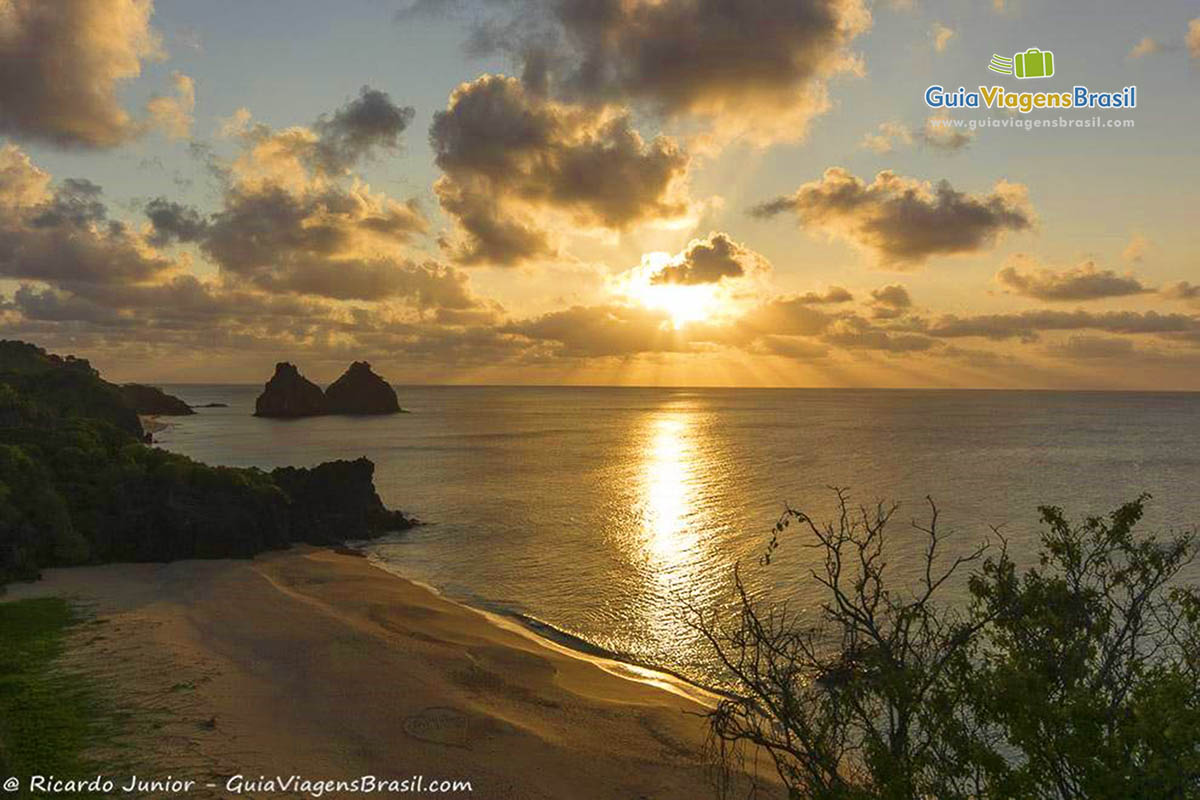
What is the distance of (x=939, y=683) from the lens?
525 inches

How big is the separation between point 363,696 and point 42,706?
10.5 m

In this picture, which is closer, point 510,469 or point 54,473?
point 54,473

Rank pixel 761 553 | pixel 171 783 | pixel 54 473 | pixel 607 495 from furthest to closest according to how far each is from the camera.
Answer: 1. pixel 607 495
2. pixel 761 553
3. pixel 54 473
4. pixel 171 783

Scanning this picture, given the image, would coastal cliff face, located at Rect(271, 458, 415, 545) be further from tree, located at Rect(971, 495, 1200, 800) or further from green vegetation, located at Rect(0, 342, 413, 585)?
tree, located at Rect(971, 495, 1200, 800)

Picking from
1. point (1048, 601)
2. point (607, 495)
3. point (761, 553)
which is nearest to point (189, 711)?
point (1048, 601)

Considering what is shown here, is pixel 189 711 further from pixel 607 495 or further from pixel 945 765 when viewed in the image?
pixel 607 495

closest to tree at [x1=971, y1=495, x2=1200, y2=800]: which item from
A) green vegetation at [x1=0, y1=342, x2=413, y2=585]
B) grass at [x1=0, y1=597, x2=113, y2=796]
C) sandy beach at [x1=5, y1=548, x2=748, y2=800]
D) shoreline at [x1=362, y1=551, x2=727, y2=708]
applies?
sandy beach at [x1=5, y1=548, x2=748, y2=800]

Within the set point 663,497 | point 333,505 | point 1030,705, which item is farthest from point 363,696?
point 663,497

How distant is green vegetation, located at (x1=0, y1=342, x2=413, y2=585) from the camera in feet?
152

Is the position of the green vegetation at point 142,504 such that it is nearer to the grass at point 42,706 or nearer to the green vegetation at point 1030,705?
the grass at point 42,706

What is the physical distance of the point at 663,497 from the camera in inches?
3499

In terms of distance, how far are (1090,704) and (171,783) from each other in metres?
22.6

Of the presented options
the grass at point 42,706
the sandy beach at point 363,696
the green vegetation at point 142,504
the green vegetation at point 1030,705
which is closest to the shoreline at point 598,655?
the sandy beach at point 363,696

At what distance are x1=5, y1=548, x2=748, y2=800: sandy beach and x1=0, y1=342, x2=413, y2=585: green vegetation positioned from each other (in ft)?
16.8
